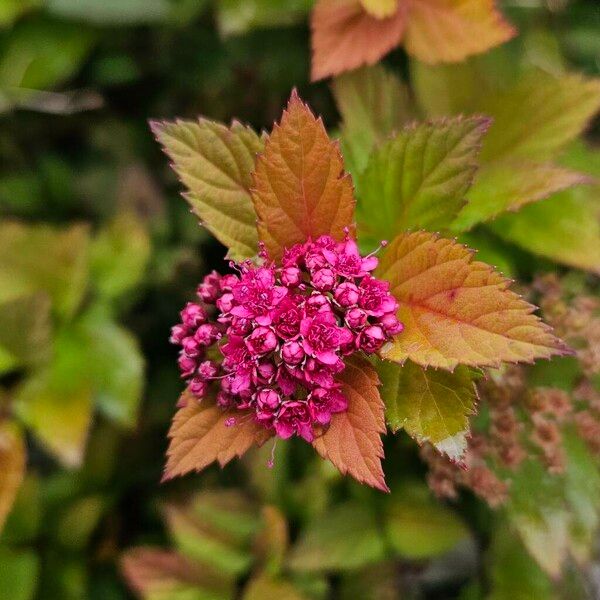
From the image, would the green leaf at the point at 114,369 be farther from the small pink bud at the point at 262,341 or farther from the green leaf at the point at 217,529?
the small pink bud at the point at 262,341

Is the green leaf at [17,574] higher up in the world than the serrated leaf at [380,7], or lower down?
lower down

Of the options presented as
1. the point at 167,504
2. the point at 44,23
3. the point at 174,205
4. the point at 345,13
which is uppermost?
the point at 44,23

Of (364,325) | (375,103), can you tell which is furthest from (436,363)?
(375,103)

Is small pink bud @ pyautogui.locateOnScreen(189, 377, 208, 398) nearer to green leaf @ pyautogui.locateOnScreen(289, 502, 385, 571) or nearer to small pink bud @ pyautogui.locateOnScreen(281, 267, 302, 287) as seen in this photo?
small pink bud @ pyautogui.locateOnScreen(281, 267, 302, 287)

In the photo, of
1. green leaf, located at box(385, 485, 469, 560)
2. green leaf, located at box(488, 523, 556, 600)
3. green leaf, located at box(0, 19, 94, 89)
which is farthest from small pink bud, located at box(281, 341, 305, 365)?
green leaf, located at box(0, 19, 94, 89)

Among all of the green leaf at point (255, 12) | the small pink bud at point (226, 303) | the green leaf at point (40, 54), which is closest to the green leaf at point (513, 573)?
the small pink bud at point (226, 303)

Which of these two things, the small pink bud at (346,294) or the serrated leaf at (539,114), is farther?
the serrated leaf at (539,114)

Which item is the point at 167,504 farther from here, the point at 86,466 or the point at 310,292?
the point at 310,292
